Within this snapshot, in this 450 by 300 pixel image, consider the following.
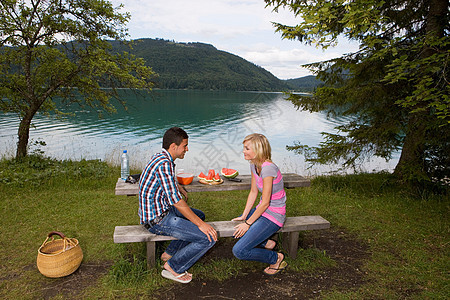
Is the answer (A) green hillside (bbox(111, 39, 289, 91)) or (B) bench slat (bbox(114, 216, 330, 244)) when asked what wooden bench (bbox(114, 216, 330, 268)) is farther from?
(A) green hillside (bbox(111, 39, 289, 91))

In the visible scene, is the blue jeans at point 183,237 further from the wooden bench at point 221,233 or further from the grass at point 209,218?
the grass at point 209,218

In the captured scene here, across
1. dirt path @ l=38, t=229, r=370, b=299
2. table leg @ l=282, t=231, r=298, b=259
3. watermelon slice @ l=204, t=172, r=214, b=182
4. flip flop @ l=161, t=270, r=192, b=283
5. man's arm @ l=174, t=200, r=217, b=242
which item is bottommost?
dirt path @ l=38, t=229, r=370, b=299

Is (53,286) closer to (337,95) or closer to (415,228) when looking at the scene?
(415,228)

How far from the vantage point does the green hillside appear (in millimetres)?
80938

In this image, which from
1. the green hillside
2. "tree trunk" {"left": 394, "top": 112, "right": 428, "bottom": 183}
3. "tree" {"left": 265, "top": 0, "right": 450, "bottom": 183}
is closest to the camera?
"tree trunk" {"left": 394, "top": 112, "right": 428, "bottom": 183}

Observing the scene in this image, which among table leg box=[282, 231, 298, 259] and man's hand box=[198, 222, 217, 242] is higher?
man's hand box=[198, 222, 217, 242]

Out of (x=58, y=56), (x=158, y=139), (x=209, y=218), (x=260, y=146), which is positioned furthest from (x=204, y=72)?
(x=260, y=146)

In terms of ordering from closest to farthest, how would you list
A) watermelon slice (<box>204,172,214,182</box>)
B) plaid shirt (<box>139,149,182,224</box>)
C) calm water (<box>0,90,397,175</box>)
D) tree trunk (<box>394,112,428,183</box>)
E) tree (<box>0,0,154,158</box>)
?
plaid shirt (<box>139,149,182,224</box>) < watermelon slice (<box>204,172,214,182</box>) < tree trunk (<box>394,112,428,183</box>) < tree (<box>0,0,154,158</box>) < calm water (<box>0,90,397,175</box>)

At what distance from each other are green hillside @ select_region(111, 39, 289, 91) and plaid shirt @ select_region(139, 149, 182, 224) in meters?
68.2

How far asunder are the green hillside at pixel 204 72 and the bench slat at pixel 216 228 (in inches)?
2657

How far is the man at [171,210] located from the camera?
327 cm

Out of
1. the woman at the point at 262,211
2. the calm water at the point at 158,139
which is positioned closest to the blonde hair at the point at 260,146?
the woman at the point at 262,211

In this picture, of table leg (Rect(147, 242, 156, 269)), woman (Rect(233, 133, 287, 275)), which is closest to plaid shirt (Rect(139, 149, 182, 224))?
table leg (Rect(147, 242, 156, 269))

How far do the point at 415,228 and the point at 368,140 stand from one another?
2382 millimetres
